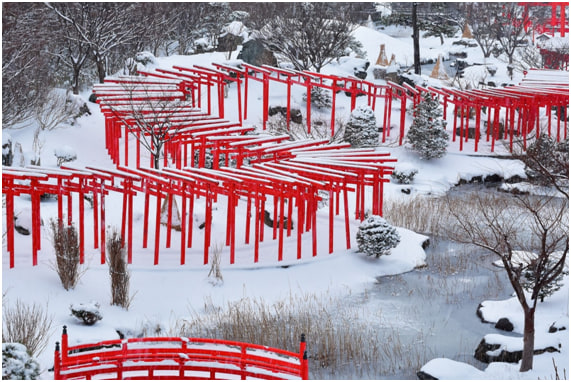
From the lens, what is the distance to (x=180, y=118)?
78.7 feet

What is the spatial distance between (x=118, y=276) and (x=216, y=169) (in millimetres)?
5875

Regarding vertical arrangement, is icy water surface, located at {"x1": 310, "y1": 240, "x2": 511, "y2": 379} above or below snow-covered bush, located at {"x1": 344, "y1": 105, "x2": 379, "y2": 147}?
below

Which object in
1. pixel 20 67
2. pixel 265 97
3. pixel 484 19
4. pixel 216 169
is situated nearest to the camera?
pixel 216 169

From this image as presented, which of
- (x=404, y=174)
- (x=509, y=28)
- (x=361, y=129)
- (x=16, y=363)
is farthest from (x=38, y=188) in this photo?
(x=509, y=28)

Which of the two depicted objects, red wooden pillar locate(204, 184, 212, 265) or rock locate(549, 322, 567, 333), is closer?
rock locate(549, 322, 567, 333)

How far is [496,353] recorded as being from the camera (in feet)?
45.9

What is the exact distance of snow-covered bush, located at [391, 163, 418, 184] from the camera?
26453 mm

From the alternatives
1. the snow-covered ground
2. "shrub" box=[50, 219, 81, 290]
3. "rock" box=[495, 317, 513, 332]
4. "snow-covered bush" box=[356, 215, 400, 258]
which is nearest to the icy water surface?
"rock" box=[495, 317, 513, 332]

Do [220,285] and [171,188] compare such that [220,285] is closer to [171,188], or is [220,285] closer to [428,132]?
[171,188]

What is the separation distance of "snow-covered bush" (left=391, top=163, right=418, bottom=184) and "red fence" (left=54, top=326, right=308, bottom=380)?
14.9 meters

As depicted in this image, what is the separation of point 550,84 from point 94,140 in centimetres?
1639

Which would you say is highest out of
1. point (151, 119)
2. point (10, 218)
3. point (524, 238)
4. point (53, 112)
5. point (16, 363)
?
point (151, 119)

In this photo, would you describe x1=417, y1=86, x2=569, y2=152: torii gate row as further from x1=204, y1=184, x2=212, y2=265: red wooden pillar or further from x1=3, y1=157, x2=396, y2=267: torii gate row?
x1=204, y1=184, x2=212, y2=265: red wooden pillar

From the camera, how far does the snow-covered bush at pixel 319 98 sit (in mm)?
32900
